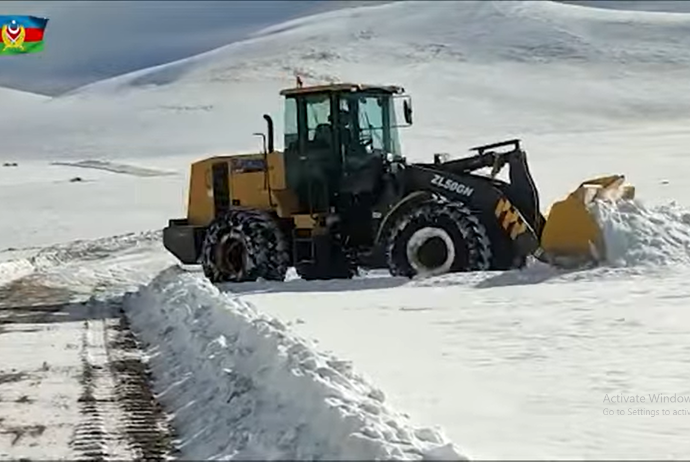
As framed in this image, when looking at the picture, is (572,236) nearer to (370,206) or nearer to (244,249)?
(370,206)

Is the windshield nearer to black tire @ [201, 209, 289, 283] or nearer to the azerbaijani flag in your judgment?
black tire @ [201, 209, 289, 283]

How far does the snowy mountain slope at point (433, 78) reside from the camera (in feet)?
214

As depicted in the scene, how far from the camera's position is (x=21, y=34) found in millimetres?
45719

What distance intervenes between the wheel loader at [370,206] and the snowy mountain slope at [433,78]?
119ft

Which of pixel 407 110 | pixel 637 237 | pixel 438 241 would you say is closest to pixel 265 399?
pixel 438 241

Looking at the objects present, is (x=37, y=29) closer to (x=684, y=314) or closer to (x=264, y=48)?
(x=684, y=314)

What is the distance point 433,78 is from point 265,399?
232 feet

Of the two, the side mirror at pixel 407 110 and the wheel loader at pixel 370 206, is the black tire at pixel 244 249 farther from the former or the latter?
the side mirror at pixel 407 110

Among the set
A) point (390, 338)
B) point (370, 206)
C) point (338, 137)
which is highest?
point (338, 137)

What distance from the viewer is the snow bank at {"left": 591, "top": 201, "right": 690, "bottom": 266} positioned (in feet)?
48.2

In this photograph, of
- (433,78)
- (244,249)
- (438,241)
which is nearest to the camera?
(438,241)

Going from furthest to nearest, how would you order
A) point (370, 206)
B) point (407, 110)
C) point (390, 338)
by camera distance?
point (370, 206), point (407, 110), point (390, 338)

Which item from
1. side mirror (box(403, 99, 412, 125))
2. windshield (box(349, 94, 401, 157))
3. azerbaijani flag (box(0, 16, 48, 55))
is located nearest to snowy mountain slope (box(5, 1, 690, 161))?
azerbaijani flag (box(0, 16, 48, 55))

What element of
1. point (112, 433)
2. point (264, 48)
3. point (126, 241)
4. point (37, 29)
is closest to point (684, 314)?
point (112, 433)
